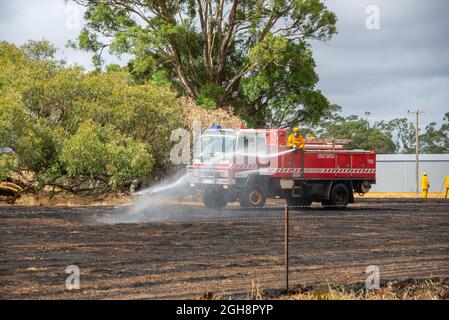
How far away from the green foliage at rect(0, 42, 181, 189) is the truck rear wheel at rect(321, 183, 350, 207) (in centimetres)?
726

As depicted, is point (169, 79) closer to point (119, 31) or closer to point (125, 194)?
point (119, 31)

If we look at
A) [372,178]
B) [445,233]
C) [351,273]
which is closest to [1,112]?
[372,178]

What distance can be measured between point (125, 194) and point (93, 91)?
198 inches

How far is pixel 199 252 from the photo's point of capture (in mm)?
15828

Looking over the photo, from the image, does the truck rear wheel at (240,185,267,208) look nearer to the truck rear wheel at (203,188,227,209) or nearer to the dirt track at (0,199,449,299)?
the truck rear wheel at (203,188,227,209)

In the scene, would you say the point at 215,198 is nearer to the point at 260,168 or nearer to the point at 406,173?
the point at 260,168

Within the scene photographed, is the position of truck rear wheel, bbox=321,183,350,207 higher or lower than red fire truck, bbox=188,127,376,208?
lower

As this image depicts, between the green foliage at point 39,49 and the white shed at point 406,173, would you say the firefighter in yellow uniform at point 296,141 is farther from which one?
the white shed at point 406,173

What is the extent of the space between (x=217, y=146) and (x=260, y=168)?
1.76 meters

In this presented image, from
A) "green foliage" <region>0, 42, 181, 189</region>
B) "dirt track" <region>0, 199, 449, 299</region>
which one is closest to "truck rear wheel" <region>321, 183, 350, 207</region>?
"dirt track" <region>0, 199, 449, 299</region>

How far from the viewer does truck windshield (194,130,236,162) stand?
28.9 metres

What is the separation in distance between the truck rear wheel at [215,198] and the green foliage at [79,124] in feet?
9.65

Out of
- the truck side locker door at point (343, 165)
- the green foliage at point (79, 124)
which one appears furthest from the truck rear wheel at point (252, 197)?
the green foliage at point (79, 124)

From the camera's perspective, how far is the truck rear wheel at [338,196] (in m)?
30.8
